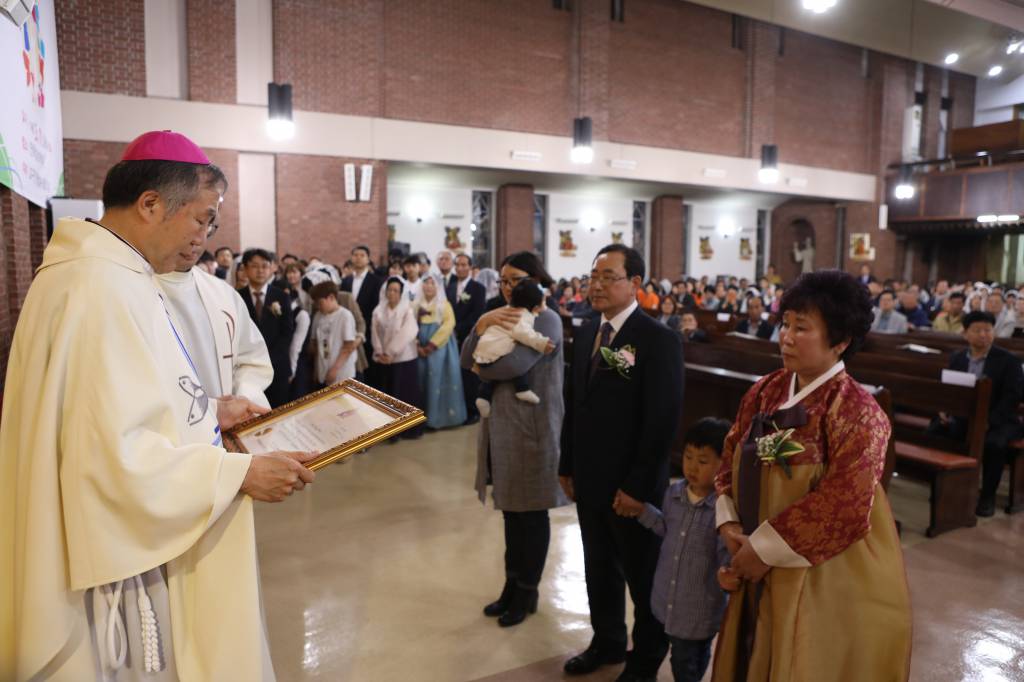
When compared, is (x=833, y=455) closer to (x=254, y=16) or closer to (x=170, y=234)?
(x=170, y=234)

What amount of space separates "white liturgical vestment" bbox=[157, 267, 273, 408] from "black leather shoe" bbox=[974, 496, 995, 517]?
512cm

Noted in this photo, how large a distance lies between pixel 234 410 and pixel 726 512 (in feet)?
5.11

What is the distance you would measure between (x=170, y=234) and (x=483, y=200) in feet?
49.6

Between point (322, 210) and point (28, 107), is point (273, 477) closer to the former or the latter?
point (28, 107)

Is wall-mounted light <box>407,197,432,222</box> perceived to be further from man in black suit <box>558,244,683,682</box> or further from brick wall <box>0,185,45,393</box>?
man in black suit <box>558,244,683,682</box>

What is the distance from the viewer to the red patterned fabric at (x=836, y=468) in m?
1.89

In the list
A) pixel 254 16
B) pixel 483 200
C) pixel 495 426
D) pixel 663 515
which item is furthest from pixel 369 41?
pixel 663 515

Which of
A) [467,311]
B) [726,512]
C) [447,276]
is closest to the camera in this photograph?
[726,512]

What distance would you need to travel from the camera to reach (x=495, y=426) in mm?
3398

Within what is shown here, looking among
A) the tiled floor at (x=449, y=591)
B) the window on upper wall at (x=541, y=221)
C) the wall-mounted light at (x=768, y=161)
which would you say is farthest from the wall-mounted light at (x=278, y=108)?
the wall-mounted light at (x=768, y=161)

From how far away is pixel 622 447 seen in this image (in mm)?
2742

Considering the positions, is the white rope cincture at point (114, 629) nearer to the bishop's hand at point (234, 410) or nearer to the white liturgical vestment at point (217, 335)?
the bishop's hand at point (234, 410)

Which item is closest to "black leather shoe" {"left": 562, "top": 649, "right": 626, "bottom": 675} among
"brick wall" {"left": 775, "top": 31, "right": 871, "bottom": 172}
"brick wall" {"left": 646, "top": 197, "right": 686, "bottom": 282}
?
"brick wall" {"left": 646, "top": 197, "right": 686, "bottom": 282}

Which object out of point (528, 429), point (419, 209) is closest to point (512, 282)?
point (528, 429)
